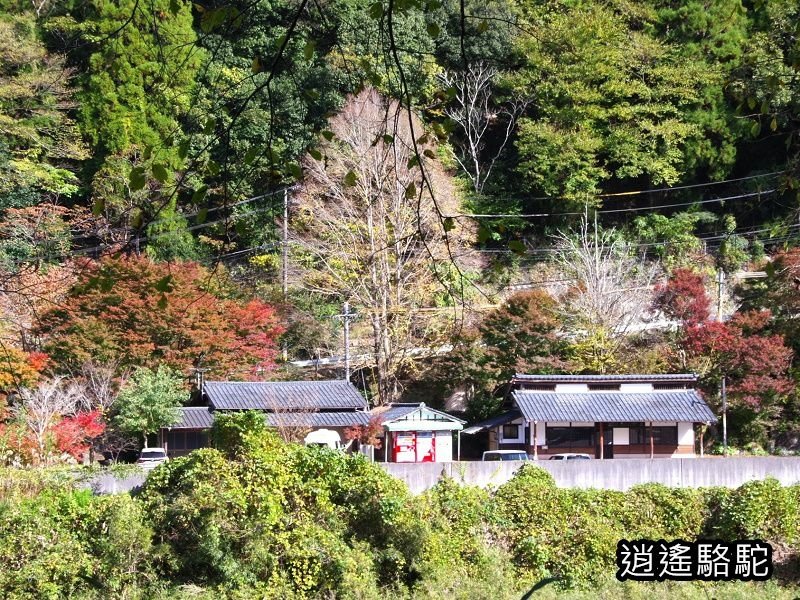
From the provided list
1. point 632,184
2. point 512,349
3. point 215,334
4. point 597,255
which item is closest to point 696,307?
point 597,255

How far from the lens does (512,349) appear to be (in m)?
21.8

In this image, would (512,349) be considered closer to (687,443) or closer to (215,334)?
(687,443)

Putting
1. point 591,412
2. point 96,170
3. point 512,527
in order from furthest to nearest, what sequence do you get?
point 96,170 → point 591,412 → point 512,527

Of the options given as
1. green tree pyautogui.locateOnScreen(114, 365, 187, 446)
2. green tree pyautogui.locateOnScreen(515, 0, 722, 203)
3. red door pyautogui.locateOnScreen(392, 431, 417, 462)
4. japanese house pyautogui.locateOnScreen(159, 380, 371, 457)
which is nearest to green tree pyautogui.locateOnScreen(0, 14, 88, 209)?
green tree pyautogui.locateOnScreen(114, 365, 187, 446)

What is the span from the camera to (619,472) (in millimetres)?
14273

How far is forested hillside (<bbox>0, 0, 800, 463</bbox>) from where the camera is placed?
65.5ft

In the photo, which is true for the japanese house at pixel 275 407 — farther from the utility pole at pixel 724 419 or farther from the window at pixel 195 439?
the utility pole at pixel 724 419

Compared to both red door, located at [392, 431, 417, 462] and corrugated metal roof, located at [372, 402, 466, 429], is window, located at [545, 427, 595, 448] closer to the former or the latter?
corrugated metal roof, located at [372, 402, 466, 429]

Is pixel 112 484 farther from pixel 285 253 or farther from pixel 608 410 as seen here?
pixel 285 253

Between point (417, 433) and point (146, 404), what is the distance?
19.3 ft

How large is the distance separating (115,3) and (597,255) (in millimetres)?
14864

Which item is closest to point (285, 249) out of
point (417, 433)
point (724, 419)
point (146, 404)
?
point (417, 433)

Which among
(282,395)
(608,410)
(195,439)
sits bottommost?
(195,439)

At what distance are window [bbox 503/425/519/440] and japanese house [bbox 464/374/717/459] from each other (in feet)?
1.01
